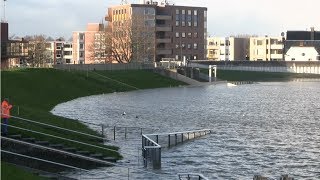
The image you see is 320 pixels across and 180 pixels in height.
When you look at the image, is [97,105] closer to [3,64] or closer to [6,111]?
[3,64]

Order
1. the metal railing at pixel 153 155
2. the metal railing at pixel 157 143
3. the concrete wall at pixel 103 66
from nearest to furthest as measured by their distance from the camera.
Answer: the metal railing at pixel 153 155
the metal railing at pixel 157 143
the concrete wall at pixel 103 66

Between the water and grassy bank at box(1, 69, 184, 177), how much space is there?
12.4 ft

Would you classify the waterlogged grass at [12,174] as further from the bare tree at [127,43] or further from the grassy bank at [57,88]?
the bare tree at [127,43]

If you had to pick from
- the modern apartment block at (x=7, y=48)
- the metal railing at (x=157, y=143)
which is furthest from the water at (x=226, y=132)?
the modern apartment block at (x=7, y=48)

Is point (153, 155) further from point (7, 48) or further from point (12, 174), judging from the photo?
point (7, 48)

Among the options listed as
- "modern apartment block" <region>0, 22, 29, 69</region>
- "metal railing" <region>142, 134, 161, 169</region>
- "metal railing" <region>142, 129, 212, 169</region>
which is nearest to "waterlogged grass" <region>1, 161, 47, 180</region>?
"metal railing" <region>142, 134, 161, 169</region>

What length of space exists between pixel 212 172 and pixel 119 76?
112644mm

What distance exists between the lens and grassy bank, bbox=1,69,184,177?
162 ft

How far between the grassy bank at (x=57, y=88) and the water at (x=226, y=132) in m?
3.79

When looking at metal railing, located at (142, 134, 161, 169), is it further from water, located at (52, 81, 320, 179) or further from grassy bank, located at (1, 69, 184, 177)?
grassy bank, located at (1, 69, 184, 177)

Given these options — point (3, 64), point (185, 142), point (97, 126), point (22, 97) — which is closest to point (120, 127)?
point (97, 126)

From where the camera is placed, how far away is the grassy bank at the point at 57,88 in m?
49.4

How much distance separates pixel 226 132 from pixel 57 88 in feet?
169

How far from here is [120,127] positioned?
61.9m
